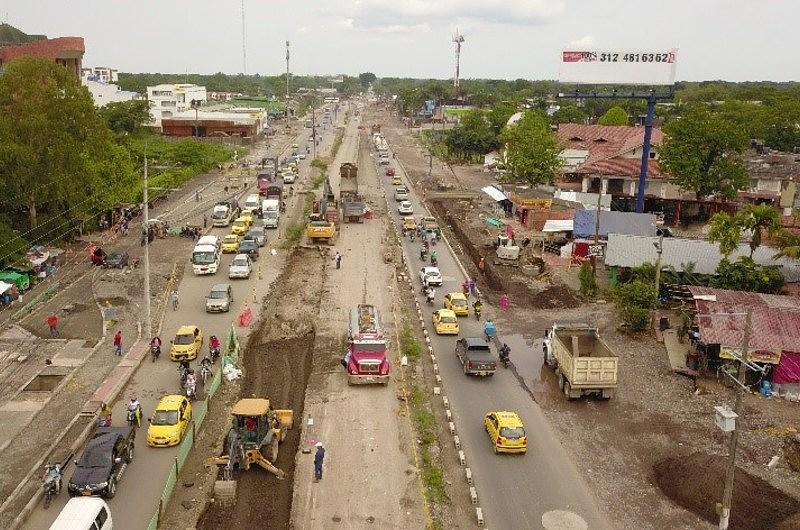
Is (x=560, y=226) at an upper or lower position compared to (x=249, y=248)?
upper

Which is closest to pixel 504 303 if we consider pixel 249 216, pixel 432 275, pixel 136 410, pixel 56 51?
pixel 432 275

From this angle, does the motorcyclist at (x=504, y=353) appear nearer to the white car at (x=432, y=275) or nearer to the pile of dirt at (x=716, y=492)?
the pile of dirt at (x=716, y=492)

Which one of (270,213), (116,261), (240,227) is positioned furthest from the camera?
(270,213)

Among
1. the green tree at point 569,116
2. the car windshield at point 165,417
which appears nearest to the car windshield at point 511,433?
the car windshield at point 165,417

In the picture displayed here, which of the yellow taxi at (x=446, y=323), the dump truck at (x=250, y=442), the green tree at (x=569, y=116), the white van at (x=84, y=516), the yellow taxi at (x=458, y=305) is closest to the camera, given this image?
the white van at (x=84, y=516)

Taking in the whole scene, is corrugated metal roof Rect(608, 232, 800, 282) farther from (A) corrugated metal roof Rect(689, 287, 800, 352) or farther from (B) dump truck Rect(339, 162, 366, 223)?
(B) dump truck Rect(339, 162, 366, 223)

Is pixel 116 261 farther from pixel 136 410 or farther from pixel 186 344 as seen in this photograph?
pixel 136 410
